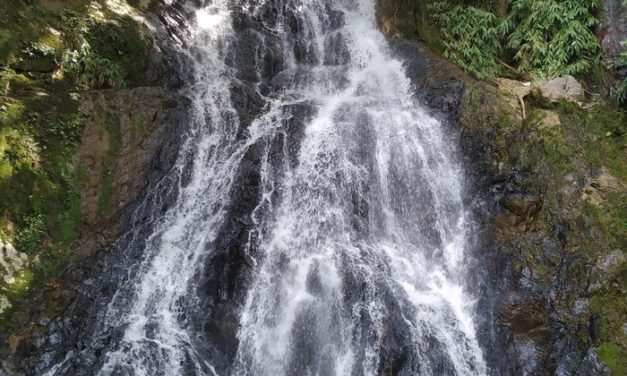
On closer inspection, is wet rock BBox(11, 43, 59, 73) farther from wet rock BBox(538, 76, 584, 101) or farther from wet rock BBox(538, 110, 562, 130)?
wet rock BBox(538, 76, 584, 101)

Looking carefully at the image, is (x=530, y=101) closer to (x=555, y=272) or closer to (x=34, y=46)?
(x=555, y=272)

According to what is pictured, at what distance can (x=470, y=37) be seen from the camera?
43.2 feet

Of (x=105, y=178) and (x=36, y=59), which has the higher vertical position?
(x=36, y=59)

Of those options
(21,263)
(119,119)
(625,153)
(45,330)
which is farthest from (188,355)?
(625,153)

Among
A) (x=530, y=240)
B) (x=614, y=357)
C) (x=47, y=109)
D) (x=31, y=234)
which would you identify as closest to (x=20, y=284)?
(x=31, y=234)

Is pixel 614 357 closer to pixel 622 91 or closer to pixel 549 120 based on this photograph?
pixel 549 120

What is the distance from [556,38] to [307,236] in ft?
28.9

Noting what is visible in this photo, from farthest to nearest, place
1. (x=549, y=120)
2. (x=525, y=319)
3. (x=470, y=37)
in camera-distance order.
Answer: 1. (x=470, y=37)
2. (x=549, y=120)
3. (x=525, y=319)

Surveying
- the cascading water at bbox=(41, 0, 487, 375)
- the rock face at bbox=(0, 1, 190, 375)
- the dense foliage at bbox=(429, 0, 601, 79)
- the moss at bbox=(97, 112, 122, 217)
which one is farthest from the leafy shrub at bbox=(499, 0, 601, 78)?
the moss at bbox=(97, 112, 122, 217)

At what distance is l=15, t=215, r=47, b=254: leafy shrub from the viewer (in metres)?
8.28

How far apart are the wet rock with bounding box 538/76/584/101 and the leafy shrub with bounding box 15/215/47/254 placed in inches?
477

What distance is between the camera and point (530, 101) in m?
11.5

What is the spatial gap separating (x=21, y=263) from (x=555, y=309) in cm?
1020

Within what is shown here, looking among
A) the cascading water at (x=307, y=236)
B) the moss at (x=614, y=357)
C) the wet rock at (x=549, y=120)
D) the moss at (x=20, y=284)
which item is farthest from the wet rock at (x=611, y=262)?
the moss at (x=20, y=284)
